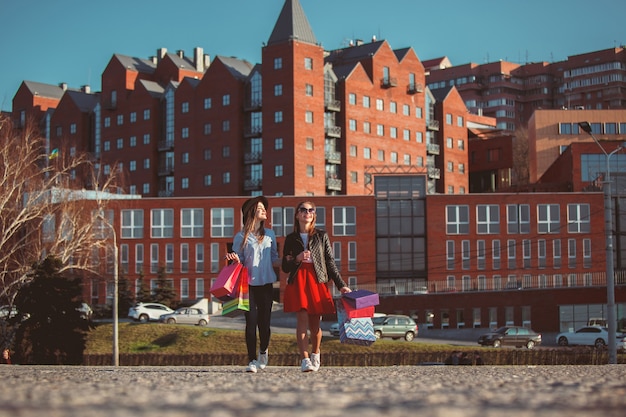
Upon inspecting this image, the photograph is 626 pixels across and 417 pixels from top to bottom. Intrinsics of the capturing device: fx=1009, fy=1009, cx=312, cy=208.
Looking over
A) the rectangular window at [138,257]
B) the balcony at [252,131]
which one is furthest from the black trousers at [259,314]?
the balcony at [252,131]

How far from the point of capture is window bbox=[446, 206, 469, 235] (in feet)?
266

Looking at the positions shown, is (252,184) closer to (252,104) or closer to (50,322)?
(252,104)

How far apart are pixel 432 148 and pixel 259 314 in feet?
321

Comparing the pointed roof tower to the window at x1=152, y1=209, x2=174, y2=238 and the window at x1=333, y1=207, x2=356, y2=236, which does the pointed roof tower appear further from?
the window at x1=152, y1=209, x2=174, y2=238

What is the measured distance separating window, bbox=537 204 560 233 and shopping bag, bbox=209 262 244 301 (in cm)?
6970

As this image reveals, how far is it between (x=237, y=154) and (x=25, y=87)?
38.7 meters

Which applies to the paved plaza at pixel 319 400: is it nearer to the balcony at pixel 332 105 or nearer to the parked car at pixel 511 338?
the parked car at pixel 511 338

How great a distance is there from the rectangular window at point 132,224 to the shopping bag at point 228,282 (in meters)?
72.0

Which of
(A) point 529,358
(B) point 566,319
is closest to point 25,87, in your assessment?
(B) point 566,319

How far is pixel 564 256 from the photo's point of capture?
80312 mm

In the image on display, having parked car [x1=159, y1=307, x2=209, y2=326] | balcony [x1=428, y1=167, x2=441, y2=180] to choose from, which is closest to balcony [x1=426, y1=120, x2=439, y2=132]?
balcony [x1=428, y1=167, x2=441, y2=180]

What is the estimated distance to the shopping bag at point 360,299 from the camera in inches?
526

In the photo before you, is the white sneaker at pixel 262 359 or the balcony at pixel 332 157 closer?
the white sneaker at pixel 262 359

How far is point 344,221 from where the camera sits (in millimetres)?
82062
